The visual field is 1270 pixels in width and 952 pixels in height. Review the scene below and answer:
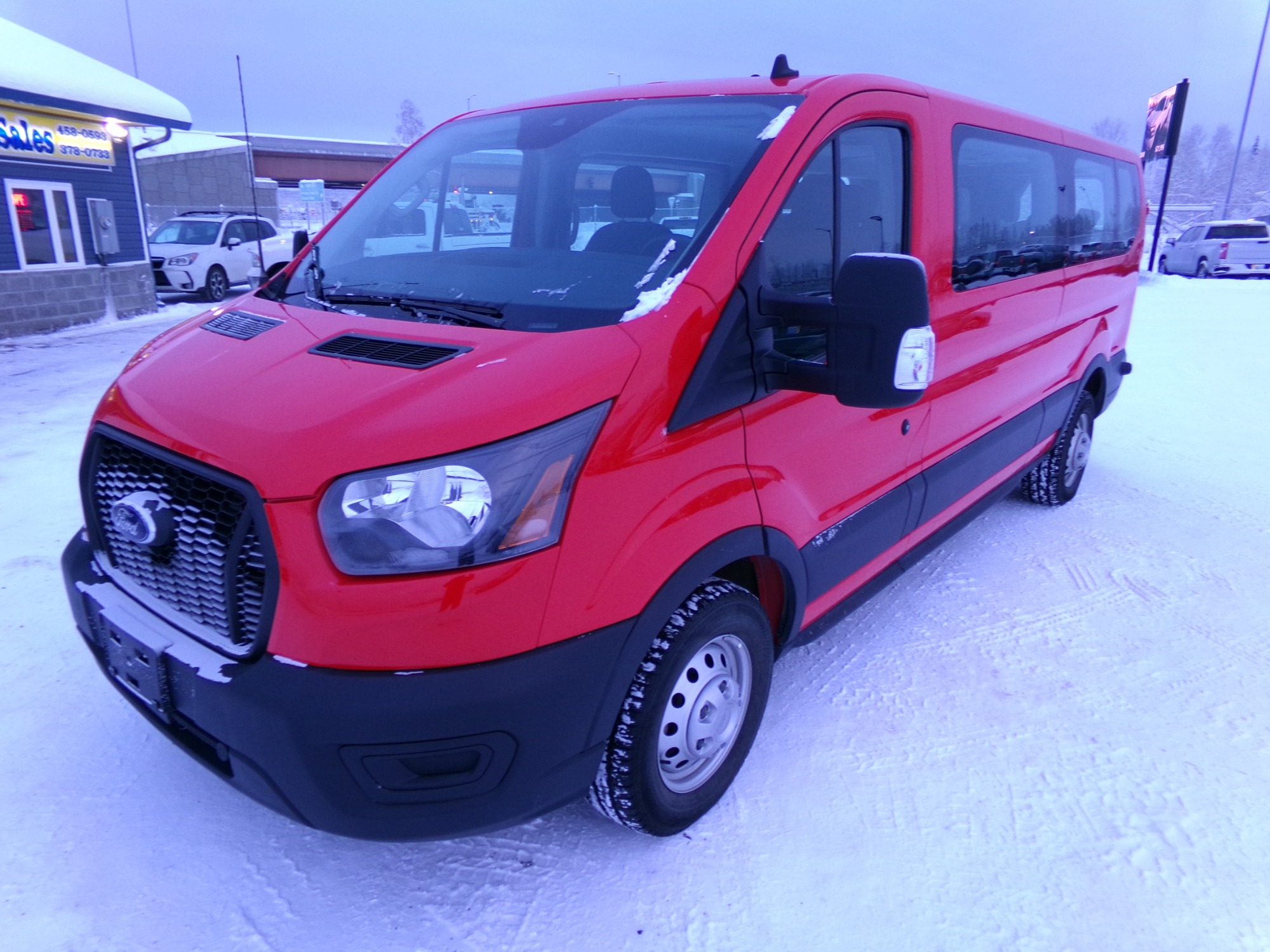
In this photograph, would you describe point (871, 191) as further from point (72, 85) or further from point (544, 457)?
point (72, 85)

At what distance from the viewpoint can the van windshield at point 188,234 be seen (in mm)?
15477

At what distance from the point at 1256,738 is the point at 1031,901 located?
1255mm

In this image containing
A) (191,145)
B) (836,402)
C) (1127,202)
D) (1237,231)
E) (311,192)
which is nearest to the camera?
(836,402)

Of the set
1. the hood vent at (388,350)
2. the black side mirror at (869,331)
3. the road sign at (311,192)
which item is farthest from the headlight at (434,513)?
the road sign at (311,192)

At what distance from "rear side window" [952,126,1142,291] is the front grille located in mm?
2453

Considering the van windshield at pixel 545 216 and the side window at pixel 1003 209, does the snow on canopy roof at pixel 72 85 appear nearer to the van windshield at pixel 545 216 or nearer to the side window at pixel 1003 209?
the van windshield at pixel 545 216

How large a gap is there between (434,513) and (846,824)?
154 centimetres

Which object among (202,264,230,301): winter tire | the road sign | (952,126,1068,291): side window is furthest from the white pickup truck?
(202,264,230,301): winter tire

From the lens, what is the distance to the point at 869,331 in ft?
6.56

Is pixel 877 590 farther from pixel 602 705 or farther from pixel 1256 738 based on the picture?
pixel 602 705

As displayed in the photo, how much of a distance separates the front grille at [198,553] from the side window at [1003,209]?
244 cm

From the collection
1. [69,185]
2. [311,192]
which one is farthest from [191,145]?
[69,185]

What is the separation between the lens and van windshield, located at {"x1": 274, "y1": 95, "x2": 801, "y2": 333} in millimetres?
2166

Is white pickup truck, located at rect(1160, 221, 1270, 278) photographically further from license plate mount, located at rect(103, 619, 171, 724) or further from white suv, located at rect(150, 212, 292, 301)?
license plate mount, located at rect(103, 619, 171, 724)
